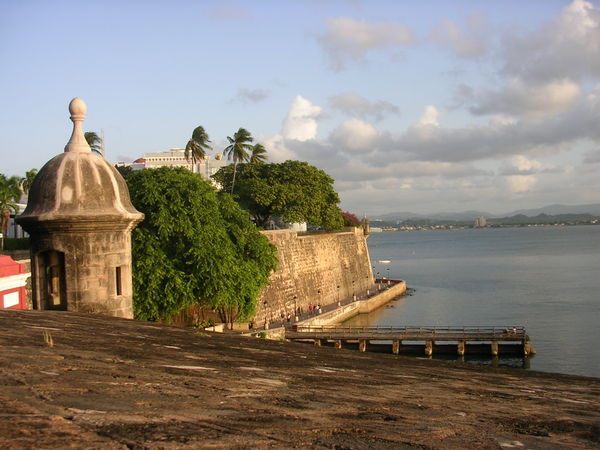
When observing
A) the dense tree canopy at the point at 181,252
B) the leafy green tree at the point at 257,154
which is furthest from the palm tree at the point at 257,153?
the dense tree canopy at the point at 181,252

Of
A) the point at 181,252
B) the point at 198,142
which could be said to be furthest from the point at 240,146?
the point at 181,252

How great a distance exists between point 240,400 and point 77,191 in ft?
19.1

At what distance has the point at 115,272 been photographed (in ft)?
31.4

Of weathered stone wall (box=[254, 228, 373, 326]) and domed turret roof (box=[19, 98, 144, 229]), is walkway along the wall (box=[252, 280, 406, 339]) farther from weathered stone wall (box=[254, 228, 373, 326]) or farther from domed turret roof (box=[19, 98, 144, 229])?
domed turret roof (box=[19, 98, 144, 229])

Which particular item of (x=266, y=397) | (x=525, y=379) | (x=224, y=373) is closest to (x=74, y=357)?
(x=224, y=373)

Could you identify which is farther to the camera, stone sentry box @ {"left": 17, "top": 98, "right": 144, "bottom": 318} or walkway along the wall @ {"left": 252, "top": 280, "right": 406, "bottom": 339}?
walkway along the wall @ {"left": 252, "top": 280, "right": 406, "bottom": 339}

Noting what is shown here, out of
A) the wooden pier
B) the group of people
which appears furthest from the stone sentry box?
the group of people

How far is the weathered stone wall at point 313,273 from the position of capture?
1647 inches

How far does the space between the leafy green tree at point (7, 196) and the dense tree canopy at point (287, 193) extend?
54.8 feet

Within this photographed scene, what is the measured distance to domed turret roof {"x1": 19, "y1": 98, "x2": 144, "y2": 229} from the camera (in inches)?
360

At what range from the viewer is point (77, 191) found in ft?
30.3

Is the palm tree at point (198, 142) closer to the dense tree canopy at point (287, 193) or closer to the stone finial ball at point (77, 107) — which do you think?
the dense tree canopy at point (287, 193)

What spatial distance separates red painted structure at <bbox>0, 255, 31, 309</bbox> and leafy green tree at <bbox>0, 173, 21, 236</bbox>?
86.1 feet

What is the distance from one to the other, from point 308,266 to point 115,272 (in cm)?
3869
